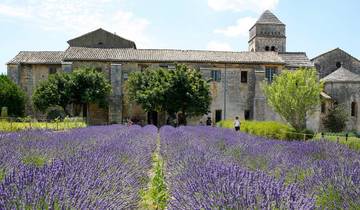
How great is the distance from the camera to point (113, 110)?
3166cm

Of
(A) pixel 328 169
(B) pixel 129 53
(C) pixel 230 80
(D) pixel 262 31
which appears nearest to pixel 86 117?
(B) pixel 129 53

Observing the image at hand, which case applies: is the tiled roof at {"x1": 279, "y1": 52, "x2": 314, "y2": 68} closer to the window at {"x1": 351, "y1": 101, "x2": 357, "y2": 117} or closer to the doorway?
the window at {"x1": 351, "y1": 101, "x2": 357, "y2": 117}

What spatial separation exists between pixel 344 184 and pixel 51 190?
89.0 inches

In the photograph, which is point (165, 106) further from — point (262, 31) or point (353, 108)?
point (262, 31)

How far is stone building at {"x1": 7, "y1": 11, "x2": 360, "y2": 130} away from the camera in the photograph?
31906 millimetres

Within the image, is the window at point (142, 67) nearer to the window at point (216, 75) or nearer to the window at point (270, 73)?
the window at point (216, 75)

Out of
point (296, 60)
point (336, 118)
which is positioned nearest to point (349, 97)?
point (336, 118)

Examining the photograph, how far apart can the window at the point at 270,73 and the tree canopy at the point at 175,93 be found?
640 centimetres

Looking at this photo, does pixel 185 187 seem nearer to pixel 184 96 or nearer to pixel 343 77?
pixel 184 96

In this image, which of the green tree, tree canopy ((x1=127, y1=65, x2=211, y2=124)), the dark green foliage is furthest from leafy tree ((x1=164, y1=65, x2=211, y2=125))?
the dark green foliage

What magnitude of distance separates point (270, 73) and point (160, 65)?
8.09 meters

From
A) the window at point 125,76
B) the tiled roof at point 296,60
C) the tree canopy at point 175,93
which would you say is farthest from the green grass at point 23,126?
the tiled roof at point 296,60

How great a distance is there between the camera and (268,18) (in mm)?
47500

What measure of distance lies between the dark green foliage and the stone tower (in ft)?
46.3
